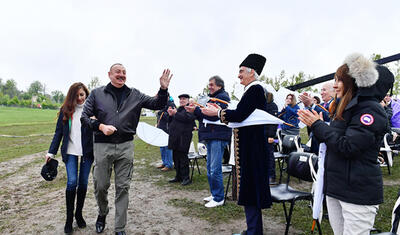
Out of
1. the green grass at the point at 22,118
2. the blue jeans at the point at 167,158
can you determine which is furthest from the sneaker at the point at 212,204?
the green grass at the point at 22,118

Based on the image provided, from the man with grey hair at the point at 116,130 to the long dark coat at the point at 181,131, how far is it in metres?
2.74

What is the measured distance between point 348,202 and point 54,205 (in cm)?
483

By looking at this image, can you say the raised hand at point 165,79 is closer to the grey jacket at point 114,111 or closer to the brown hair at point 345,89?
the grey jacket at point 114,111

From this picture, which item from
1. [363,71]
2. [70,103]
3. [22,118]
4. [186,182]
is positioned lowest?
[22,118]

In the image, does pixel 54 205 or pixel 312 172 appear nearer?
pixel 312 172

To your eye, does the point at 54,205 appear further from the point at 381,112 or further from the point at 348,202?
the point at 381,112

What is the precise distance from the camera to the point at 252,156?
299cm

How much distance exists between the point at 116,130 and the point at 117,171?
59cm

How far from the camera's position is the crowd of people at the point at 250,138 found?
2016mm

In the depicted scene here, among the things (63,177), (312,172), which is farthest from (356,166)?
(63,177)

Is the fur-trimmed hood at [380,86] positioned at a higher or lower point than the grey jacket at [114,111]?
higher

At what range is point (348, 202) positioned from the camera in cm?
206

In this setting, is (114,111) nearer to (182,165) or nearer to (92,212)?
(92,212)

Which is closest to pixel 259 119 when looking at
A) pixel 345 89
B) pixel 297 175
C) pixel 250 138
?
pixel 250 138
